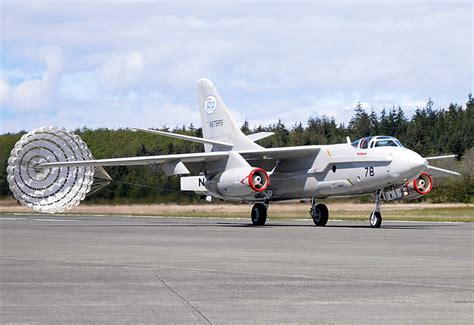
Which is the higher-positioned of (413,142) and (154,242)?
(413,142)

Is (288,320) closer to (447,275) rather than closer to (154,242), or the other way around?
(447,275)

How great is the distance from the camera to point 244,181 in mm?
30188

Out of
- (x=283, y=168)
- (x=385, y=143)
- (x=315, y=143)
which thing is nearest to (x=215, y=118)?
(x=283, y=168)

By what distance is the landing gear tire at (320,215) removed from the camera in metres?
30.7

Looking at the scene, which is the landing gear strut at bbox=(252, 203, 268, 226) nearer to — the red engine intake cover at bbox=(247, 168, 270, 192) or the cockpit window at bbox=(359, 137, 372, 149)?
the red engine intake cover at bbox=(247, 168, 270, 192)

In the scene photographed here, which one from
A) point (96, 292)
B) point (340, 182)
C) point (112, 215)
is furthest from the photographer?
point (112, 215)

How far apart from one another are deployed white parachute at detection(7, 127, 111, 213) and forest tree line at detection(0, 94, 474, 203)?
3.00 feet

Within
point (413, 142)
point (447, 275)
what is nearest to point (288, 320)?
point (447, 275)

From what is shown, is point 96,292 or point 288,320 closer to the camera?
point 288,320

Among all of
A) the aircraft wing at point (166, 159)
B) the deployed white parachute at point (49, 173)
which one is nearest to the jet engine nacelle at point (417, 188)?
the aircraft wing at point (166, 159)

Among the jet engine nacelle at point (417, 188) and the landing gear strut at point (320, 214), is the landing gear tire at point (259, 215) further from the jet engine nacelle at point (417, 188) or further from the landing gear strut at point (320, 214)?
the jet engine nacelle at point (417, 188)

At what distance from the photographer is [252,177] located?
30.2 metres

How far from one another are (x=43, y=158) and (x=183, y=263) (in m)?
28.4

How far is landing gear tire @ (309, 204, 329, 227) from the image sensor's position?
30.7 metres
